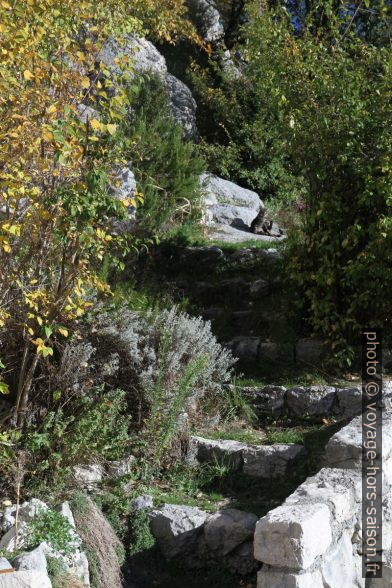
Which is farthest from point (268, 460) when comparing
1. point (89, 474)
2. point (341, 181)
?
point (341, 181)

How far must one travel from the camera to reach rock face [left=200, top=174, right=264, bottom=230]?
1128cm

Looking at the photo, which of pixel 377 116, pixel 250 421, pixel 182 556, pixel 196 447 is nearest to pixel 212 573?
pixel 182 556

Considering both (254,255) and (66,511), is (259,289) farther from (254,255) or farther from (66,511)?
(66,511)

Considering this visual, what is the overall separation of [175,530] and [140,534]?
209 millimetres

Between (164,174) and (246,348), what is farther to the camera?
(164,174)

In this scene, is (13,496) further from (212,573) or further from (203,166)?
(203,166)

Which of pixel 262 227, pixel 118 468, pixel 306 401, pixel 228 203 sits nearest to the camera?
pixel 118 468

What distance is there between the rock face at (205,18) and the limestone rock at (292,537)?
1420cm

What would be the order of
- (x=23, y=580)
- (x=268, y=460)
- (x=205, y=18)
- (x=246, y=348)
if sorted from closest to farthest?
1. (x=23, y=580)
2. (x=268, y=460)
3. (x=246, y=348)
4. (x=205, y=18)

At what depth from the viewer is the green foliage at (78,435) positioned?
431cm

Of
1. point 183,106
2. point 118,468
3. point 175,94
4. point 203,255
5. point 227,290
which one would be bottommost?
point 118,468

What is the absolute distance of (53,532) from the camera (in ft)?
12.1

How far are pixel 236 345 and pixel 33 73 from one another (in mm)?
3634

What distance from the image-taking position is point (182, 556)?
4.32 metres
